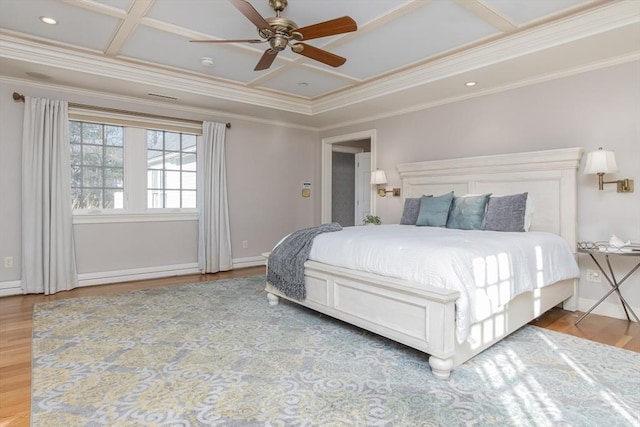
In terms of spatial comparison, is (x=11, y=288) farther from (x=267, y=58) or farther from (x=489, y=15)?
(x=489, y=15)

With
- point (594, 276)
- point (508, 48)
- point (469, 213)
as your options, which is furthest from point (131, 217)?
point (594, 276)

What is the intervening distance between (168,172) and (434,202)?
3.65m

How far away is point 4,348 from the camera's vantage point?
2645 mm

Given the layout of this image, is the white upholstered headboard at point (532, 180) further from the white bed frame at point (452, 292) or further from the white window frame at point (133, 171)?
the white window frame at point (133, 171)

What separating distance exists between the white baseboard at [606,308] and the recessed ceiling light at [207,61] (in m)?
4.49

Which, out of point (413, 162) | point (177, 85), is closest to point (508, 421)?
point (413, 162)

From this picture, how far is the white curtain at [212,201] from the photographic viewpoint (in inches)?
209

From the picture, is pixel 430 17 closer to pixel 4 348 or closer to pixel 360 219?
pixel 4 348

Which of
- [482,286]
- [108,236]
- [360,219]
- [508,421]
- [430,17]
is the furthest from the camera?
[360,219]

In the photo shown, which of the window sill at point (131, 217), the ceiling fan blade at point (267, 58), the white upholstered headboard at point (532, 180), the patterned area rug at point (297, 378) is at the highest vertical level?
the ceiling fan blade at point (267, 58)

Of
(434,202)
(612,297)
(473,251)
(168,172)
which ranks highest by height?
(168,172)

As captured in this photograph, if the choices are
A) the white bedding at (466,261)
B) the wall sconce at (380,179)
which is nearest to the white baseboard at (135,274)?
the white bedding at (466,261)

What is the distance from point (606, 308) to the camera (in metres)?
3.42

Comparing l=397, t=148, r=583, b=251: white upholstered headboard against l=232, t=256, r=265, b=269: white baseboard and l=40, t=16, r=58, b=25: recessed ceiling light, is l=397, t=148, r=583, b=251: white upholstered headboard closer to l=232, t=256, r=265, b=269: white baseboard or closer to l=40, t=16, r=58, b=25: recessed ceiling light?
l=232, t=256, r=265, b=269: white baseboard
